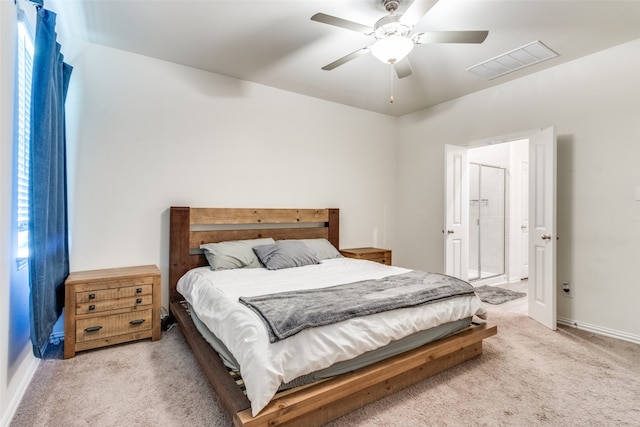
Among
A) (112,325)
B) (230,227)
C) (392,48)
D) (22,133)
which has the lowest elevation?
(112,325)

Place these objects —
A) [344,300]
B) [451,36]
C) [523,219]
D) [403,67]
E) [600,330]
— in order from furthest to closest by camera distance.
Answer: [523,219], [600,330], [403,67], [451,36], [344,300]

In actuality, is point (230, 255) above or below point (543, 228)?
below

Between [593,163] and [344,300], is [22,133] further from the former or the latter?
[593,163]

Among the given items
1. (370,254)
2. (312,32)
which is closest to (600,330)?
(370,254)

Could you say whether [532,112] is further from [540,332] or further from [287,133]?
[287,133]

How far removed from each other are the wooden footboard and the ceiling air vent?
2509 millimetres

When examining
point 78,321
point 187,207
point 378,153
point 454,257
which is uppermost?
point 378,153

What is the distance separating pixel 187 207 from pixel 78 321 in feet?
4.17

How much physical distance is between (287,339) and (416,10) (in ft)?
6.32

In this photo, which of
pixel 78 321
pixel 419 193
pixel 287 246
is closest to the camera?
pixel 78 321

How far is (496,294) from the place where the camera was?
14.2 ft

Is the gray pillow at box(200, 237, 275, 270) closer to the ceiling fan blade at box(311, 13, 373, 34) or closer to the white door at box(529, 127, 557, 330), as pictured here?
the ceiling fan blade at box(311, 13, 373, 34)

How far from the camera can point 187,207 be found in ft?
10.4

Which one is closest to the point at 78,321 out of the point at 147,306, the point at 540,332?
the point at 147,306
